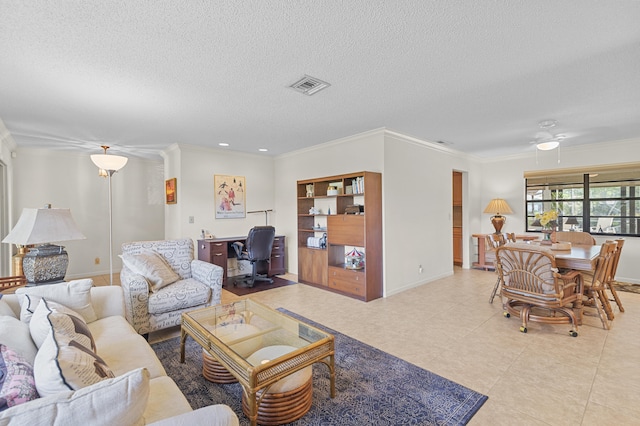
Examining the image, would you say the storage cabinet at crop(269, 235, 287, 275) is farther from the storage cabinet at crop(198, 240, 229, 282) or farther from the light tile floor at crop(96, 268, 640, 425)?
the light tile floor at crop(96, 268, 640, 425)

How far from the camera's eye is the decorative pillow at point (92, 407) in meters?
0.74

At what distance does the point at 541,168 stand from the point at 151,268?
672 centimetres

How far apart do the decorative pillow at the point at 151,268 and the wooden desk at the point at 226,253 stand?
1.58 meters

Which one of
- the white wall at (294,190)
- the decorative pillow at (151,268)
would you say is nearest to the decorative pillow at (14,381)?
the decorative pillow at (151,268)

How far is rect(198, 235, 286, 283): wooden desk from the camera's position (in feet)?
16.0

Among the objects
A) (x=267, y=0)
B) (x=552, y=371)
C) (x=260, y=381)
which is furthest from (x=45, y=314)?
(x=552, y=371)

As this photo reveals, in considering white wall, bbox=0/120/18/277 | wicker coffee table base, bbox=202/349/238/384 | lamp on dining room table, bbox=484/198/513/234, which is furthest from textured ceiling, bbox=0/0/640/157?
wicker coffee table base, bbox=202/349/238/384

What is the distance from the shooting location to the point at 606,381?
2.19 meters

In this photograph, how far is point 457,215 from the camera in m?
6.54

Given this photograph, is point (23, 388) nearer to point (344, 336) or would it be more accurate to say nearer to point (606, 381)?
point (344, 336)

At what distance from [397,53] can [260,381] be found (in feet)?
7.64

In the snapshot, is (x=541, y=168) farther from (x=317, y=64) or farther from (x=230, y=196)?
(x=230, y=196)

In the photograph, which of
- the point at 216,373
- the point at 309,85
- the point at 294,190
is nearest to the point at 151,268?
the point at 216,373

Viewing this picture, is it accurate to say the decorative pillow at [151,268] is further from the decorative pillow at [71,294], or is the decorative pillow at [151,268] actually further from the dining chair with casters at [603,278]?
the dining chair with casters at [603,278]
